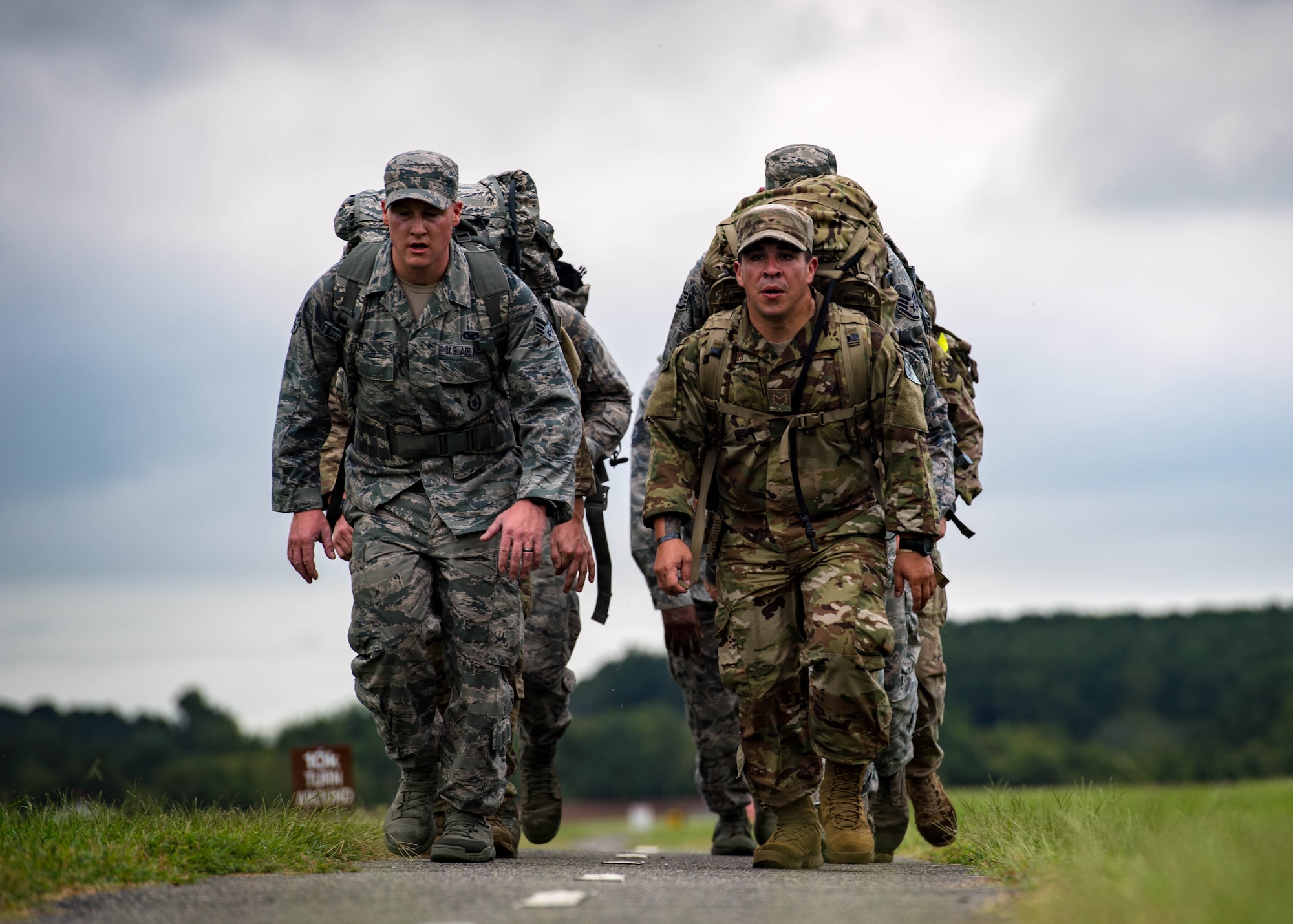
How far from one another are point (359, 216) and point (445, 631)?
7.26ft

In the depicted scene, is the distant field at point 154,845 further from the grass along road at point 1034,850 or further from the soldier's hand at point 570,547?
the soldier's hand at point 570,547

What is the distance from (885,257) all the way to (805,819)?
2.58 m

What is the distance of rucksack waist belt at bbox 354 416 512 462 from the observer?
24.3ft

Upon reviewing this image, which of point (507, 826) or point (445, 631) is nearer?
point (445, 631)

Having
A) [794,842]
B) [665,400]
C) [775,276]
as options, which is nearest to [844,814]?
[794,842]

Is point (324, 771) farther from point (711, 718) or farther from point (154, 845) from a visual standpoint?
point (154, 845)

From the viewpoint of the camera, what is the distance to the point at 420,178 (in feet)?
23.8

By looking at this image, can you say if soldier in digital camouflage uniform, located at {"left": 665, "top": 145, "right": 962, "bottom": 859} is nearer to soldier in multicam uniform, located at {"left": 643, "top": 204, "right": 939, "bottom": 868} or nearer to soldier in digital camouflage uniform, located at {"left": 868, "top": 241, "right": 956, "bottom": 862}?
soldier in digital camouflage uniform, located at {"left": 868, "top": 241, "right": 956, "bottom": 862}

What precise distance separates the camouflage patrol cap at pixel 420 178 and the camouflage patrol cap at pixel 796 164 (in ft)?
6.12

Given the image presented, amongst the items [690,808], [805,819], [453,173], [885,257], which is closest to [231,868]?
[805,819]

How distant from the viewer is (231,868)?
6.23 meters

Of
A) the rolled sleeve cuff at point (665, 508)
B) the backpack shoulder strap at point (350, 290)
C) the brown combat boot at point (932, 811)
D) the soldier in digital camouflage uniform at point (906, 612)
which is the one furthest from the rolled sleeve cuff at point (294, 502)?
the brown combat boot at point (932, 811)

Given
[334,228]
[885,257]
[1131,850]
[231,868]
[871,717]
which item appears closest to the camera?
[1131,850]

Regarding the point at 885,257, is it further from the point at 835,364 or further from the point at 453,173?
the point at 453,173
